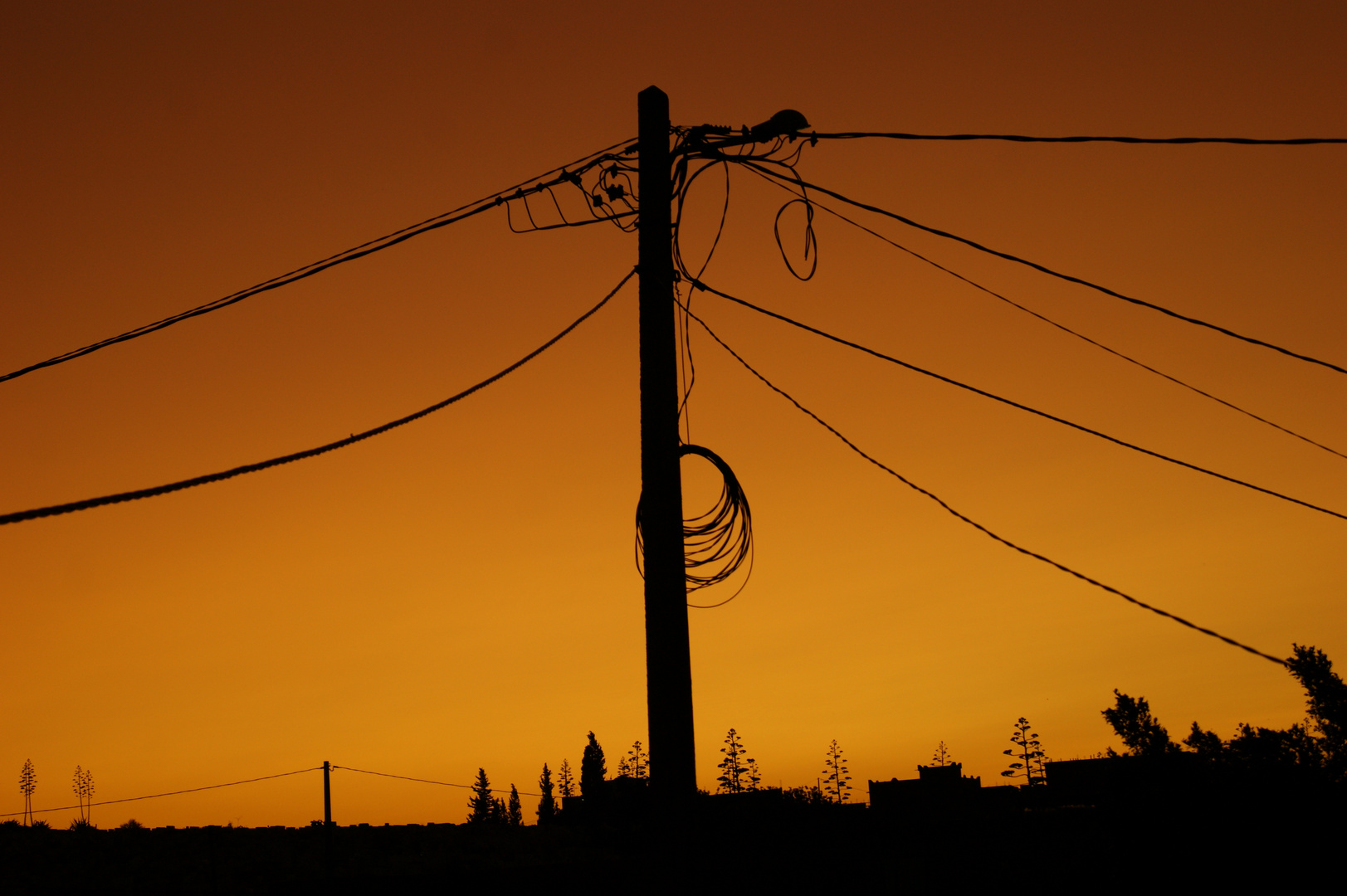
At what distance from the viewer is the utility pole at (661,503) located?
723 centimetres

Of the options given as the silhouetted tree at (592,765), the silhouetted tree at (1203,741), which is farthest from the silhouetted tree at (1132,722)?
the silhouetted tree at (592,765)

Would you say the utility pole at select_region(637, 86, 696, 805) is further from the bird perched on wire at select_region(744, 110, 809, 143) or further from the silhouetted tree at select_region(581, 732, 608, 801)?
the silhouetted tree at select_region(581, 732, 608, 801)

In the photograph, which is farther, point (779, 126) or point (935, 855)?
point (935, 855)

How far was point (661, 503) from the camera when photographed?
303 inches

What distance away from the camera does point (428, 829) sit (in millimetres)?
47812

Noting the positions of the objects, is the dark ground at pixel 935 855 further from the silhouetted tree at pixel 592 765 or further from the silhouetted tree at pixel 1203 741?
the silhouetted tree at pixel 592 765

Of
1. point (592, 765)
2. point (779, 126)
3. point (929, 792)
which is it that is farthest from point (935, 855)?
point (592, 765)

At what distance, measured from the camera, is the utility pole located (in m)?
7.23

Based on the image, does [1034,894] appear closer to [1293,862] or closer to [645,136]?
[1293,862]

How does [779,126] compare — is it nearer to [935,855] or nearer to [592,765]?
[935,855]

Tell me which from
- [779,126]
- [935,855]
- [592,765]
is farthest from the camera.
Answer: [592,765]

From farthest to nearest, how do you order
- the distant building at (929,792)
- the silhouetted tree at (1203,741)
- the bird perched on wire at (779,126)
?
the silhouetted tree at (1203,741) < the distant building at (929,792) < the bird perched on wire at (779,126)

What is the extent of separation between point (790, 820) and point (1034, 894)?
3024mm

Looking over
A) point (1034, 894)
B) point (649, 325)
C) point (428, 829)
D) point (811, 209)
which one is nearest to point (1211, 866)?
point (1034, 894)
